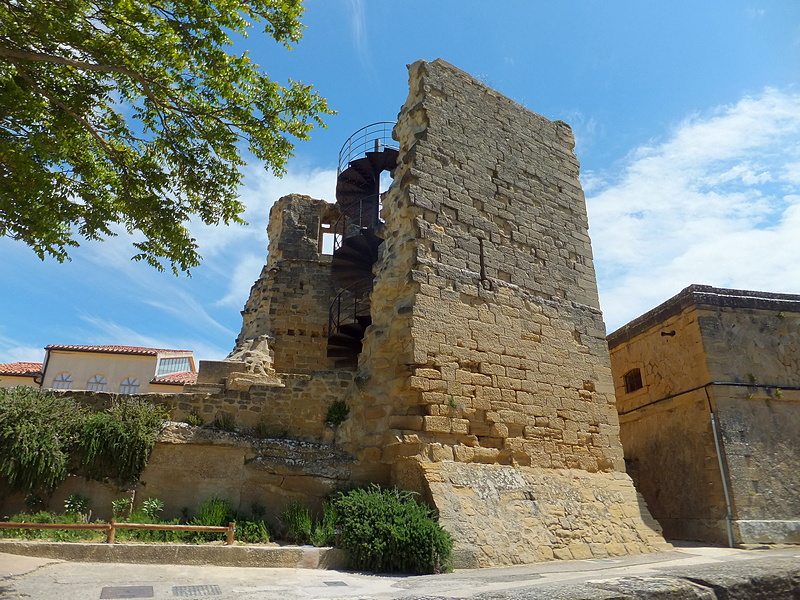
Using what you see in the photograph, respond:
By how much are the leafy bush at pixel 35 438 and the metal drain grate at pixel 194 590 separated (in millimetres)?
2754

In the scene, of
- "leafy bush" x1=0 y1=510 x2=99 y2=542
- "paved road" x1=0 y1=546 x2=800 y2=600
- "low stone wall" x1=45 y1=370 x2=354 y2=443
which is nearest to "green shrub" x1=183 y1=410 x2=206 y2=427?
"low stone wall" x1=45 y1=370 x2=354 y2=443

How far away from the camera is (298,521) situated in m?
5.95

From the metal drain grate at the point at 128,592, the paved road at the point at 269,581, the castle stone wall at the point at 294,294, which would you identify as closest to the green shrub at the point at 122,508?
the paved road at the point at 269,581

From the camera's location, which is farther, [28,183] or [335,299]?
[335,299]

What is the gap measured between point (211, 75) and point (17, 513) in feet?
16.4

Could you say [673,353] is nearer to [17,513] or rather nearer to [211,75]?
[211,75]

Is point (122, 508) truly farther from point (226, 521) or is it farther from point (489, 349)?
point (489, 349)

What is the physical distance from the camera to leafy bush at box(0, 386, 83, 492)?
5.82 m

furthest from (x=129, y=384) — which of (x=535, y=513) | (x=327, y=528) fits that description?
(x=535, y=513)

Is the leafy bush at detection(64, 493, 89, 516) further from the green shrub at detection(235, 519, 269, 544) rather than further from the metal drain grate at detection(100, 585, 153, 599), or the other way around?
the metal drain grate at detection(100, 585, 153, 599)

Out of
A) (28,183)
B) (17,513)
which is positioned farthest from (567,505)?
(28,183)

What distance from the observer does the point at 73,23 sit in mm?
5527

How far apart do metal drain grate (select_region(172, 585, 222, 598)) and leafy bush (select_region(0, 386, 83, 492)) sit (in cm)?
275

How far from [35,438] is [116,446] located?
78 cm
